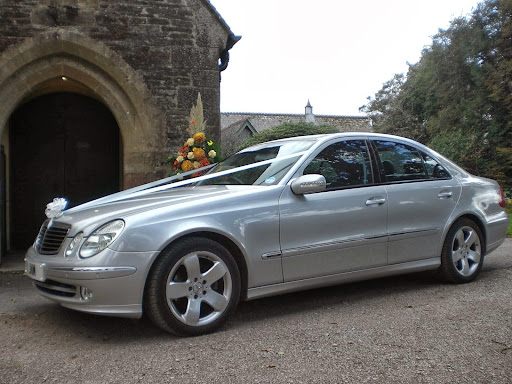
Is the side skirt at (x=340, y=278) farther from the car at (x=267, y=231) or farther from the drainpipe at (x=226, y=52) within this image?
the drainpipe at (x=226, y=52)

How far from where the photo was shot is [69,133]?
10.8 meters

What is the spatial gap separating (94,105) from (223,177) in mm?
6804

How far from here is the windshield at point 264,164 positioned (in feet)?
15.5

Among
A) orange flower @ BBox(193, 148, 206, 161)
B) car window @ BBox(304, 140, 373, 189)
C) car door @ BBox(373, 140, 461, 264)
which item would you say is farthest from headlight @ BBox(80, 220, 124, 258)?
orange flower @ BBox(193, 148, 206, 161)

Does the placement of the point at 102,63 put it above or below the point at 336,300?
above

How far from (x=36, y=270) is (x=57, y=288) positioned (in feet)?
1.05

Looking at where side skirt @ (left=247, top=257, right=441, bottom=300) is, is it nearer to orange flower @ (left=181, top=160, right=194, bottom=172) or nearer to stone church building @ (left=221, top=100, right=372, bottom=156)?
orange flower @ (left=181, top=160, right=194, bottom=172)

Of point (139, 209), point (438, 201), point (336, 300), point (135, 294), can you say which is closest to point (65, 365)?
point (135, 294)

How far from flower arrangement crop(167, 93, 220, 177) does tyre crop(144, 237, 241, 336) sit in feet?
13.5

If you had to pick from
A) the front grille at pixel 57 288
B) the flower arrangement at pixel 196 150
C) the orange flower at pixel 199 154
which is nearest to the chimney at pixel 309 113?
the flower arrangement at pixel 196 150

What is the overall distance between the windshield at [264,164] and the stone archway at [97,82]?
3721 mm

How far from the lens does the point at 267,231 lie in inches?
169

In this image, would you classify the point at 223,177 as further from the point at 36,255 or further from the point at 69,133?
the point at 69,133

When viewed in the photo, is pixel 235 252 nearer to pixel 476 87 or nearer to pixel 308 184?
pixel 308 184
